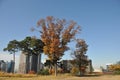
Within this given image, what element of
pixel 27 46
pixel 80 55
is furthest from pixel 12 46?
Answer: pixel 80 55

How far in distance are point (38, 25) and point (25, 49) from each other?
23.2m

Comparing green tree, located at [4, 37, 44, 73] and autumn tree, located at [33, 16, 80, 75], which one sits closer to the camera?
autumn tree, located at [33, 16, 80, 75]

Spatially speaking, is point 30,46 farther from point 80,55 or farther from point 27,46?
point 80,55

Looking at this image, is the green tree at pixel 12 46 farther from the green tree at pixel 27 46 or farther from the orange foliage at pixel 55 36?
the orange foliage at pixel 55 36

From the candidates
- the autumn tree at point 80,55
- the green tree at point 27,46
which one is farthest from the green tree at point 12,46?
the autumn tree at point 80,55

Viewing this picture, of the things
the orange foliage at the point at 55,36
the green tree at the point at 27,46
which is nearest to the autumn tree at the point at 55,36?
the orange foliage at the point at 55,36

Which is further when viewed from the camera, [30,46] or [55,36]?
[30,46]

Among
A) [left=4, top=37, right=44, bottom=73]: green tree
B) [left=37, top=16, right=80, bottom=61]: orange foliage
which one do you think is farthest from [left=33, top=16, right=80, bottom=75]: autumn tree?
[left=4, top=37, right=44, bottom=73]: green tree

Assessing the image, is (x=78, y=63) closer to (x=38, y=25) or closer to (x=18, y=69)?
(x=38, y=25)

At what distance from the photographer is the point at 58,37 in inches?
1448

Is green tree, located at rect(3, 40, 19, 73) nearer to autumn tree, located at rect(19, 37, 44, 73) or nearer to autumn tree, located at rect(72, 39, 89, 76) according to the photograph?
autumn tree, located at rect(19, 37, 44, 73)

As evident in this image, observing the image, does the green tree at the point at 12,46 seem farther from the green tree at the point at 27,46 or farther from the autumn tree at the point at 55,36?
the autumn tree at the point at 55,36

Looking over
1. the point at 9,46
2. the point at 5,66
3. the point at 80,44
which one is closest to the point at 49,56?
the point at 80,44

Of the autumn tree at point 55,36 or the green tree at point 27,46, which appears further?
the green tree at point 27,46
